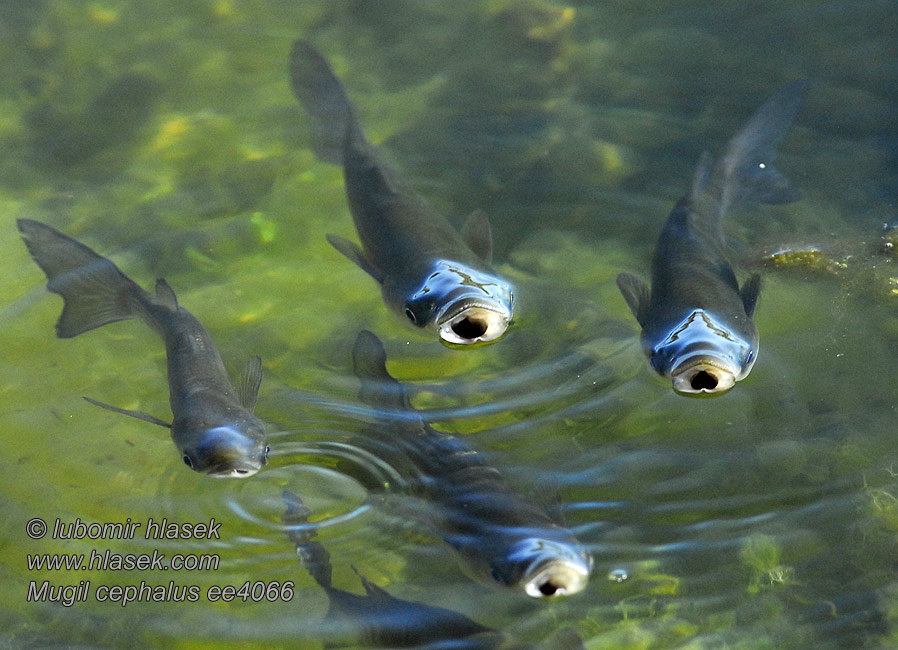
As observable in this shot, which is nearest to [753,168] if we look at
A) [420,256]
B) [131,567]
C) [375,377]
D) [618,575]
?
Answer: [420,256]

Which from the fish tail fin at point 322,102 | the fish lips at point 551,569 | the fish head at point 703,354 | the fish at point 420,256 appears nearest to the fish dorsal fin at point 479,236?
the fish at point 420,256

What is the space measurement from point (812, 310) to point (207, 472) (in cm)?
360

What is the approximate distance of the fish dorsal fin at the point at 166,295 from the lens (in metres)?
4.87

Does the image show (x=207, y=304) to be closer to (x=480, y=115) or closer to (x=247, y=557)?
(x=247, y=557)

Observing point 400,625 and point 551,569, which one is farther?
point 400,625

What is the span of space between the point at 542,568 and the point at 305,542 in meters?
1.26

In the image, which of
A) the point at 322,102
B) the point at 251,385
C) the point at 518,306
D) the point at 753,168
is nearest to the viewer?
the point at 251,385

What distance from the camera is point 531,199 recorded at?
616cm

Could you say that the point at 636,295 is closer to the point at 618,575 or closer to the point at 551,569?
the point at 618,575

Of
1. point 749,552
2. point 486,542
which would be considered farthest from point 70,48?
point 749,552

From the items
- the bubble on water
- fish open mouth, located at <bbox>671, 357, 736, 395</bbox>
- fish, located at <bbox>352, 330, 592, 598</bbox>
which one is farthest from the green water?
fish open mouth, located at <bbox>671, 357, 736, 395</bbox>

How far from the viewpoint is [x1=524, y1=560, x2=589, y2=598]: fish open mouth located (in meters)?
3.44

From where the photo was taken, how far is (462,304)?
4277 mm

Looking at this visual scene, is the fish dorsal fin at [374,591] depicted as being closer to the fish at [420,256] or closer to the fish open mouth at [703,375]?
the fish at [420,256]
